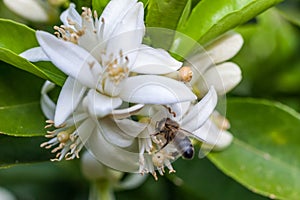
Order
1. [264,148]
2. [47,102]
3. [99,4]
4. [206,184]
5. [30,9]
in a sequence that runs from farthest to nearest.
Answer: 1. [206,184]
2. [264,148]
3. [30,9]
4. [47,102]
5. [99,4]

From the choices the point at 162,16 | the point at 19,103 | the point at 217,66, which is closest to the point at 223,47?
the point at 217,66

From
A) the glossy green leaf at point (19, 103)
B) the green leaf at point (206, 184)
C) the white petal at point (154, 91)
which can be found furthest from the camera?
the green leaf at point (206, 184)

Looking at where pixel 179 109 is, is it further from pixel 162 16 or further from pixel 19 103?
pixel 19 103

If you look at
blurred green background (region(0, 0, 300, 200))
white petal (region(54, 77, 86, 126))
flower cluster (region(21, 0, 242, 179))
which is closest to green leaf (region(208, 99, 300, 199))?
blurred green background (region(0, 0, 300, 200))

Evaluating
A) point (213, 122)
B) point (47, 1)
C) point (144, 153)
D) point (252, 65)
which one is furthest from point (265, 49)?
point (144, 153)

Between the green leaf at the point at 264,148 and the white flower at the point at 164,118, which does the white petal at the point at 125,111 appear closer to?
the white flower at the point at 164,118

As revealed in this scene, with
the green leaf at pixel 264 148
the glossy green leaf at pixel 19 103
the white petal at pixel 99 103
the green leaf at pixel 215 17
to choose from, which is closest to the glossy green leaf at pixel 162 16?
the green leaf at pixel 215 17
